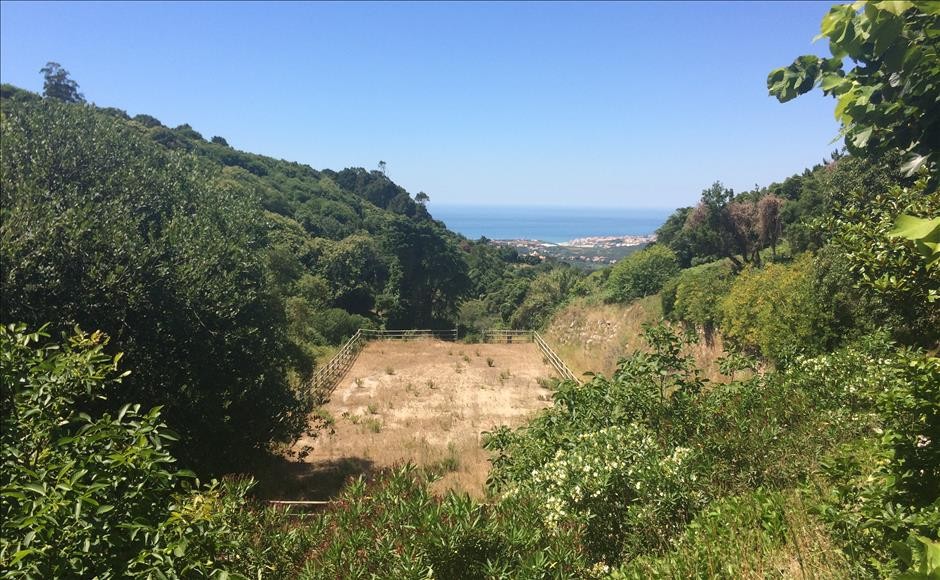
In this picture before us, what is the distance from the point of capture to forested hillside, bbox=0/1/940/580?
8.33 feet

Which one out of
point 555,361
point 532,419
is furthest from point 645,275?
point 532,419

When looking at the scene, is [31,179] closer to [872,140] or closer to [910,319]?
[872,140]

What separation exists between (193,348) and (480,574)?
839 cm

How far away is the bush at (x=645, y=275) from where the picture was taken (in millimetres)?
27641

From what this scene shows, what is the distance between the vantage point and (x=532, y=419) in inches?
278

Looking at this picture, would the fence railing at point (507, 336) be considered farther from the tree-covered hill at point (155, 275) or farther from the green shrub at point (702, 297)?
the tree-covered hill at point (155, 275)

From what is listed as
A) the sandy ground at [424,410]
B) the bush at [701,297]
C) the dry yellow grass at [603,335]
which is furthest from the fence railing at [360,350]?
the bush at [701,297]

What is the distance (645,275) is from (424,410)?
671 inches

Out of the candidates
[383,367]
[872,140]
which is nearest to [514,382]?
[383,367]

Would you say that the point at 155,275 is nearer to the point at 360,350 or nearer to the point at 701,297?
the point at 701,297

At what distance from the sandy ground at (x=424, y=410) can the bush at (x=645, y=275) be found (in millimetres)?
6437

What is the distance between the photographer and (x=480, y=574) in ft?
10.2

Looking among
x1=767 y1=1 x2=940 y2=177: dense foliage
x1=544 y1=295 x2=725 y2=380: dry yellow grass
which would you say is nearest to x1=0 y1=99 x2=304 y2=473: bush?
x1=767 y1=1 x2=940 y2=177: dense foliage

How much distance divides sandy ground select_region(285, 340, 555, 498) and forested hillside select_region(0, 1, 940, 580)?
1873mm
